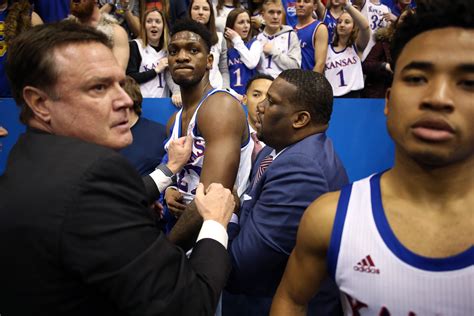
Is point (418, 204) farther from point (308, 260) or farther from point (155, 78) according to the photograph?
point (155, 78)

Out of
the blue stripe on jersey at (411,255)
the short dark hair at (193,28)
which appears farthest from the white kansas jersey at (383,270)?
the short dark hair at (193,28)

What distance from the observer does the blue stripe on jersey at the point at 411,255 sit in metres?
1.30

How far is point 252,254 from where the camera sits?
1868mm

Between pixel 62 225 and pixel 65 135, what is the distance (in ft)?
1.29

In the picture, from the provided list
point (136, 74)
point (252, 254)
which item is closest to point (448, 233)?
point (252, 254)

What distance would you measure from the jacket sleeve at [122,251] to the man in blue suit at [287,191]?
49 centimetres

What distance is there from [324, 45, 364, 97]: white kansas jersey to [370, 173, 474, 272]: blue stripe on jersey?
13.4ft

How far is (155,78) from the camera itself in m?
5.15

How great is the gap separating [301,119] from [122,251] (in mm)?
1199

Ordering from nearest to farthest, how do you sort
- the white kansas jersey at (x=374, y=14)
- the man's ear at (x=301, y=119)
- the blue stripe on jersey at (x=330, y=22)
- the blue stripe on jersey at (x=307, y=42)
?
the man's ear at (x=301, y=119), the blue stripe on jersey at (x=307, y=42), the blue stripe on jersey at (x=330, y=22), the white kansas jersey at (x=374, y=14)

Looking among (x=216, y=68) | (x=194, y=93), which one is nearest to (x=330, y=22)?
A: (x=216, y=68)

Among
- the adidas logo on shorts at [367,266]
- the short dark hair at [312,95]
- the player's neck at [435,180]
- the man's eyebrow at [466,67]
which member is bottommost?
the adidas logo on shorts at [367,266]

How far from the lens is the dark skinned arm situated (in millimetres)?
2402

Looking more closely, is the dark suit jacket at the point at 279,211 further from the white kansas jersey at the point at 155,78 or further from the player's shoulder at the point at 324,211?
the white kansas jersey at the point at 155,78
